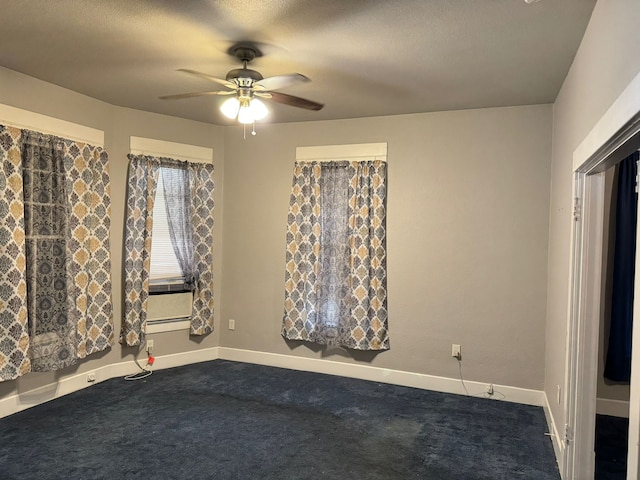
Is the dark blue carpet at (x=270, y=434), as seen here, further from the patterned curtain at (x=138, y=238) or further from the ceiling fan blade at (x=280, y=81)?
the ceiling fan blade at (x=280, y=81)

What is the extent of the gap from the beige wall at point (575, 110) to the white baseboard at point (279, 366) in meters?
0.42

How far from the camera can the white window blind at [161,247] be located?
4.74m

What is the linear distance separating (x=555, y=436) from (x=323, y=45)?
299 centimetres

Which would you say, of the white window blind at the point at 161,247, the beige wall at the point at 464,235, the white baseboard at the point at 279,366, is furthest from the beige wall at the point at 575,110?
the white window blind at the point at 161,247

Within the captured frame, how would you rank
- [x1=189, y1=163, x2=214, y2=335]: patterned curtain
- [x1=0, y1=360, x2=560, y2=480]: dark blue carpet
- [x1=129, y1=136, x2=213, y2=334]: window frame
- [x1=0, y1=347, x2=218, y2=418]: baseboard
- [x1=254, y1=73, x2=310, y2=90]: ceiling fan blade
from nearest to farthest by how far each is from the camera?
[x1=254, y1=73, x2=310, y2=90]: ceiling fan blade
[x1=0, y1=360, x2=560, y2=480]: dark blue carpet
[x1=0, y1=347, x2=218, y2=418]: baseboard
[x1=129, y1=136, x2=213, y2=334]: window frame
[x1=189, y1=163, x2=214, y2=335]: patterned curtain

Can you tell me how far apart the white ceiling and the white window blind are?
A: 114cm

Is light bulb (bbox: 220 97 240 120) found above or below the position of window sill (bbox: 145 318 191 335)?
above

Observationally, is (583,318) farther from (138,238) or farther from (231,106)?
(138,238)

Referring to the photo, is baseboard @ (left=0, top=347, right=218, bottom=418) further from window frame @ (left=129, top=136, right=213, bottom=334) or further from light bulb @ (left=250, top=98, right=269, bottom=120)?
light bulb @ (left=250, top=98, right=269, bottom=120)

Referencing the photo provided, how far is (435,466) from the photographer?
2.90 metres

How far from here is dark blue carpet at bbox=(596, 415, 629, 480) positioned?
290 cm

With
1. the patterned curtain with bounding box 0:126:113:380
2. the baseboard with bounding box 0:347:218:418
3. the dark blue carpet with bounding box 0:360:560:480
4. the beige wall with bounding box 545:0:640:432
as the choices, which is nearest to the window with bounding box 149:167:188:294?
the patterned curtain with bounding box 0:126:113:380

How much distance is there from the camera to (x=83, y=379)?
4.16 m

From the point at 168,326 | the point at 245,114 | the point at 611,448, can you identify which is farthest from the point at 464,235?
Answer: the point at 168,326
